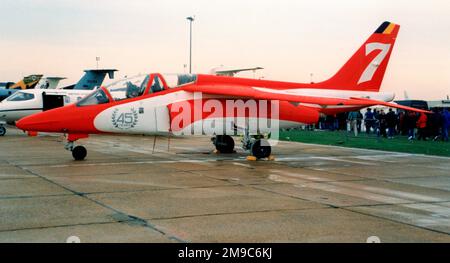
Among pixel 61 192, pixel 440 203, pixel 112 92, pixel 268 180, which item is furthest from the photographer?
pixel 112 92

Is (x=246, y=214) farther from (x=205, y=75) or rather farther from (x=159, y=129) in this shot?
(x=205, y=75)

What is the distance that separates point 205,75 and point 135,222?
9484mm

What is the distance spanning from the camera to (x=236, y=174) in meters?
12.2

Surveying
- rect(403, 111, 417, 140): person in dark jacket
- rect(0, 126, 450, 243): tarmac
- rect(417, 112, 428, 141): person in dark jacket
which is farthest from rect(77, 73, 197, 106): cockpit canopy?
rect(403, 111, 417, 140): person in dark jacket

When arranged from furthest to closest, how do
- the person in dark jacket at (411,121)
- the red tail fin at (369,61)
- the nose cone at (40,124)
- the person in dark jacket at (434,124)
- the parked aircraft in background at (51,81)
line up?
the parked aircraft in background at (51,81)
the person in dark jacket at (411,121)
the person in dark jacket at (434,124)
the red tail fin at (369,61)
the nose cone at (40,124)

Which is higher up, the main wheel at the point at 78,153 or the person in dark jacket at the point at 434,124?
the person in dark jacket at the point at 434,124

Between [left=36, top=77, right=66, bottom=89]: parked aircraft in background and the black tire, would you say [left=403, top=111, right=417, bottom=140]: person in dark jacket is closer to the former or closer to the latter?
the black tire

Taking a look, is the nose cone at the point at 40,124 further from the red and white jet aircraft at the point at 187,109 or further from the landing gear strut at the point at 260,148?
the landing gear strut at the point at 260,148

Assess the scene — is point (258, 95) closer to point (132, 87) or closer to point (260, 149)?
point (260, 149)

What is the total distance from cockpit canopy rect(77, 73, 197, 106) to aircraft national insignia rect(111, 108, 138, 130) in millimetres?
415

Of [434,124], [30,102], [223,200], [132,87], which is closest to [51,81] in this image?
[30,102]

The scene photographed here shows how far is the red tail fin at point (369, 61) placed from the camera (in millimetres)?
17953

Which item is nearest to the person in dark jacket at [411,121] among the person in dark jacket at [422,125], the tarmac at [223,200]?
the person in dark jacket at [422,125]

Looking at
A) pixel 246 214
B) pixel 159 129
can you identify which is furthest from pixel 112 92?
pixel 246 214
